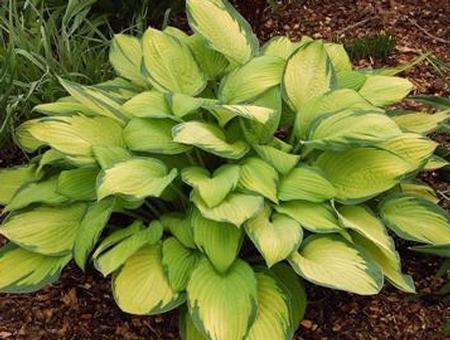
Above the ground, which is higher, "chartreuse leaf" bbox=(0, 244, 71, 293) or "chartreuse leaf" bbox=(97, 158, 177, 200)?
"chartreuse leaf" bbox=(97, 158, 177, 200)

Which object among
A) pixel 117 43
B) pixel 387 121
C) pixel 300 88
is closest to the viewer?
pixel 387 121

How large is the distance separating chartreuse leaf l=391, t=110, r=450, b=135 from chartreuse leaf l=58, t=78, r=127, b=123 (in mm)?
837

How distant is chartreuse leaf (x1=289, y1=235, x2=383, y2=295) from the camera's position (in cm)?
204

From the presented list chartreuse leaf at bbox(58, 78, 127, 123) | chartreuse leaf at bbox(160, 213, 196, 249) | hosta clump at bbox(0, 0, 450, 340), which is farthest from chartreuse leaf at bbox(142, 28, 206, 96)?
chartreuse leaf at bbox(160, 213, 196, 249)

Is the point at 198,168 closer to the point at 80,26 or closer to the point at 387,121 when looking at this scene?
the point at 387,121

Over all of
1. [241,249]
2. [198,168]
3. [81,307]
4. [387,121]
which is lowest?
[81,307]

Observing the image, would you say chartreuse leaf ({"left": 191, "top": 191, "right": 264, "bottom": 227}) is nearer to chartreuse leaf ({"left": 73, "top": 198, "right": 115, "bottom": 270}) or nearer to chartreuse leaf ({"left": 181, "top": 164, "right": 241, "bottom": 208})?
chartreuse leaf ({"left": 181, "top": 164, "right": 241, "bottom": 208})

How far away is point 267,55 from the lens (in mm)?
2490

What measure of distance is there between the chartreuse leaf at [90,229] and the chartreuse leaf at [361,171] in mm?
588

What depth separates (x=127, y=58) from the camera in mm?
2645

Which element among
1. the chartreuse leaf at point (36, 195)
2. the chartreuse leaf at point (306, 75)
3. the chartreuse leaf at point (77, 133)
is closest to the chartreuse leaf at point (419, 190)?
the chartreuse leaf at point (306, 75)

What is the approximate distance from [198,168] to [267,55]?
448mm

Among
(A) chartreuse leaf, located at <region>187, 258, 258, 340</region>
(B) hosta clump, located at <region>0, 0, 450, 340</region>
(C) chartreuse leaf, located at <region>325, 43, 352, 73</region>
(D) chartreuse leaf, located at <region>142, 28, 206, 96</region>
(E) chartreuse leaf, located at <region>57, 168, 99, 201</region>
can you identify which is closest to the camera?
(A) chartreuse leaf, located at <region>187, 258, 258, 340</region>

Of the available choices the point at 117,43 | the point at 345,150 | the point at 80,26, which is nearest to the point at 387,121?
the point at 345,150
